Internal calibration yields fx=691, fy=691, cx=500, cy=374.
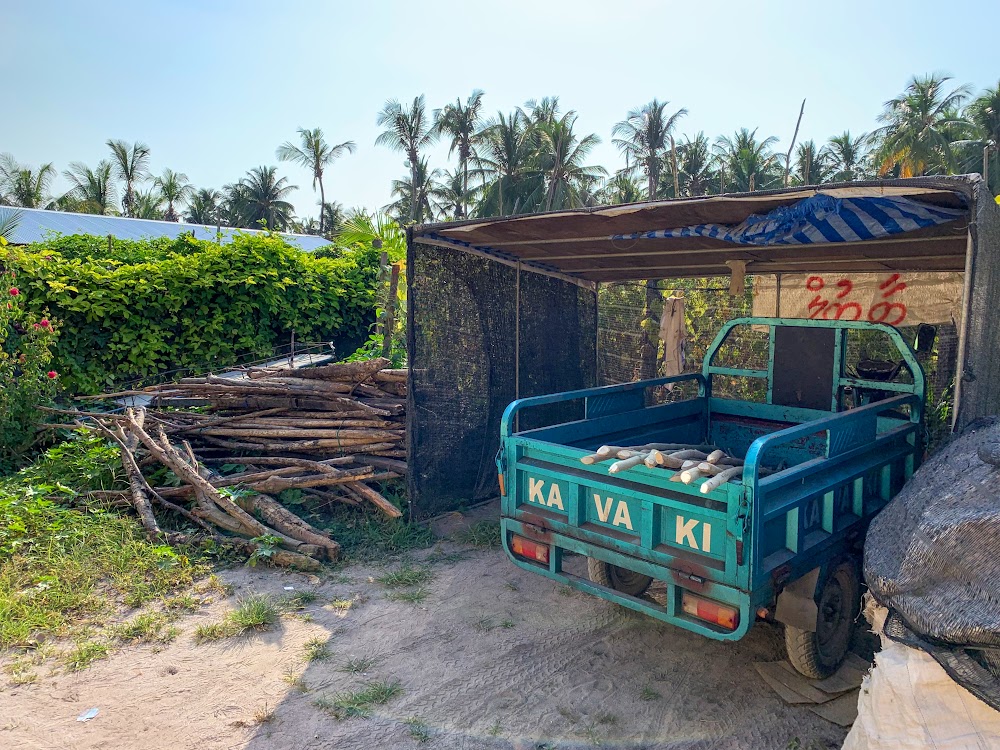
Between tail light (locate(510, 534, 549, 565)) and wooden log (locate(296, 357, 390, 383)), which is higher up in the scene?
wooden log (locate(296, 357, 390, 383))

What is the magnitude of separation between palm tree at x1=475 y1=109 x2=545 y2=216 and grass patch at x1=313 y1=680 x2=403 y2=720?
96.5 feet

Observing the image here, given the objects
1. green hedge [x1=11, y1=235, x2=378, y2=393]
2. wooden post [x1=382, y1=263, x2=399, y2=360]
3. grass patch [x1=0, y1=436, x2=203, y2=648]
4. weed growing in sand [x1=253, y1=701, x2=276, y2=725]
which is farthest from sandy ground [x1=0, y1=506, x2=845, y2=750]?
green hedge [x1=11, y1=235, x2=378, y2=393]

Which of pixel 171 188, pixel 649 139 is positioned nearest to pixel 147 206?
pixel 171 188

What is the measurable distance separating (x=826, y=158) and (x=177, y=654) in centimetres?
4223

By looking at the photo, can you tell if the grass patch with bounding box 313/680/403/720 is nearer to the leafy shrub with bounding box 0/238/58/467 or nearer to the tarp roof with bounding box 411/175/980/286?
the tarp roof with bounding box 411/175/980/286

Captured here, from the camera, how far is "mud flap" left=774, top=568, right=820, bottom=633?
3609mm

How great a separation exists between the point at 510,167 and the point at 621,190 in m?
6.06

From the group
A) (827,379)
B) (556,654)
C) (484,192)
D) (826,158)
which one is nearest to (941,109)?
(826,158)

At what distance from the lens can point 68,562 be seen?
5254 millimetres

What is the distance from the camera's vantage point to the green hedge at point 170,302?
30.8ft

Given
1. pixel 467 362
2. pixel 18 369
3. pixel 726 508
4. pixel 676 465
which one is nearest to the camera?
pixel 726 508

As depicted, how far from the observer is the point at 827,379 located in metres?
5.42

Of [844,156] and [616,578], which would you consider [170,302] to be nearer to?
[616,578]

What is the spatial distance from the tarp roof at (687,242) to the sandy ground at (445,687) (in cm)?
284
